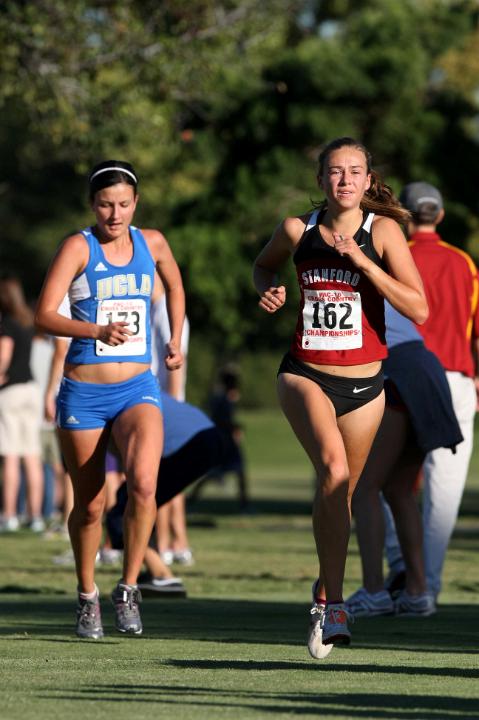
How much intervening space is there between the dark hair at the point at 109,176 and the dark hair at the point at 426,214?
2.38 metres

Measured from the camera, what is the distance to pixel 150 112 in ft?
76.3

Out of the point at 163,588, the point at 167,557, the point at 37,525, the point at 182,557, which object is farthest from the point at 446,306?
the point at 37,525

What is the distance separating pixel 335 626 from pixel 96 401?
166 cm

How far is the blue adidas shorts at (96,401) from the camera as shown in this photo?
816 centimetres

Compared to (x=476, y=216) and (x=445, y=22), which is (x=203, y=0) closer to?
(x=476, y=216)

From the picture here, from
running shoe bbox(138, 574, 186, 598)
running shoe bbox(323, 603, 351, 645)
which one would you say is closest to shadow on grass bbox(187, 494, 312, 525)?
running shoe bbox(138, 574, 186, 598)

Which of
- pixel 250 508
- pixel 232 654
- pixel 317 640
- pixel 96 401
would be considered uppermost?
pixel 96 401

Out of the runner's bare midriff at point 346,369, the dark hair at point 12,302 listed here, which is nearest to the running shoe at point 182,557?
the dark hair at point 12,302

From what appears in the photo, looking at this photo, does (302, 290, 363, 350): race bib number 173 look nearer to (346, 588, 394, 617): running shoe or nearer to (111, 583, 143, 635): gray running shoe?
(111, 583, 143, 635): gray running shoe

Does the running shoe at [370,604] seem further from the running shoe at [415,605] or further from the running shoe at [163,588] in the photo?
the running shoe at [163,588]

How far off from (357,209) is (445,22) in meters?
35.4

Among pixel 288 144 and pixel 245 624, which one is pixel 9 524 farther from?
pixel 288 144

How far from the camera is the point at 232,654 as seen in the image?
24.4 feet

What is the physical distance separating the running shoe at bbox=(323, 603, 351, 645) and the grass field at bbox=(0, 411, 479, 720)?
0.33 feet
